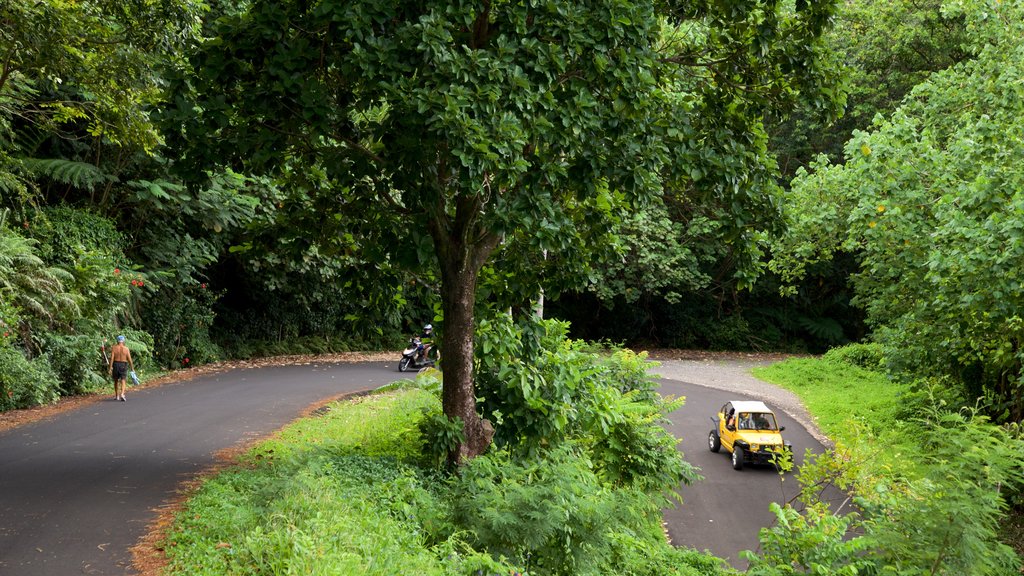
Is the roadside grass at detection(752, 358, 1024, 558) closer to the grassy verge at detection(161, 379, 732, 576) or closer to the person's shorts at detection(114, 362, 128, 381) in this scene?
the grassy verge at detection(161, 379, 732, 576)

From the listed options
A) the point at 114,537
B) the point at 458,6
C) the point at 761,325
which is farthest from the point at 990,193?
the point at 761,325

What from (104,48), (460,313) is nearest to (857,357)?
(460,313)

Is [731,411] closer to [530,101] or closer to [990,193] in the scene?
[990,193]

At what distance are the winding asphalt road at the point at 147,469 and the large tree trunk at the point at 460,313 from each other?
354 cm

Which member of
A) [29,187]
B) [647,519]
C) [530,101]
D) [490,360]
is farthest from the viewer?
[29,187]

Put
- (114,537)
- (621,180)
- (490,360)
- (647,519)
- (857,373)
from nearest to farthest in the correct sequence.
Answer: (114,537) < (621,180) < (490,360) < (647,519) < (857,373)

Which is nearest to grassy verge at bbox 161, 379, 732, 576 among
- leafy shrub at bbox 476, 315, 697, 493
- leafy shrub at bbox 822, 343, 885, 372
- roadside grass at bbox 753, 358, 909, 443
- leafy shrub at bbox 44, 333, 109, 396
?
leafy shrub at bbox 476, 315, 697, 493

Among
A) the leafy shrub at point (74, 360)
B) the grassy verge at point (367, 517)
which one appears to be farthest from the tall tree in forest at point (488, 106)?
the leafy shrub at point (74, 360)

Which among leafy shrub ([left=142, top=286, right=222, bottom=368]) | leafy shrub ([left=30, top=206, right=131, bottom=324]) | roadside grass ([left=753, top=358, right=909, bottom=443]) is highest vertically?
leafy shrub ([left=30, top=206, right=131, bottom=324])

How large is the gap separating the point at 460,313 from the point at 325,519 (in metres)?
3.97

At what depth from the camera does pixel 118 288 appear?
18547mm

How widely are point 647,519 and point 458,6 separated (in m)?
7.65

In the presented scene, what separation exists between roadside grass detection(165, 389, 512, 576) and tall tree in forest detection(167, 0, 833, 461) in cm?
148

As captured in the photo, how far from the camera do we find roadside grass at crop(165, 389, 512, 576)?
6.11 metres
